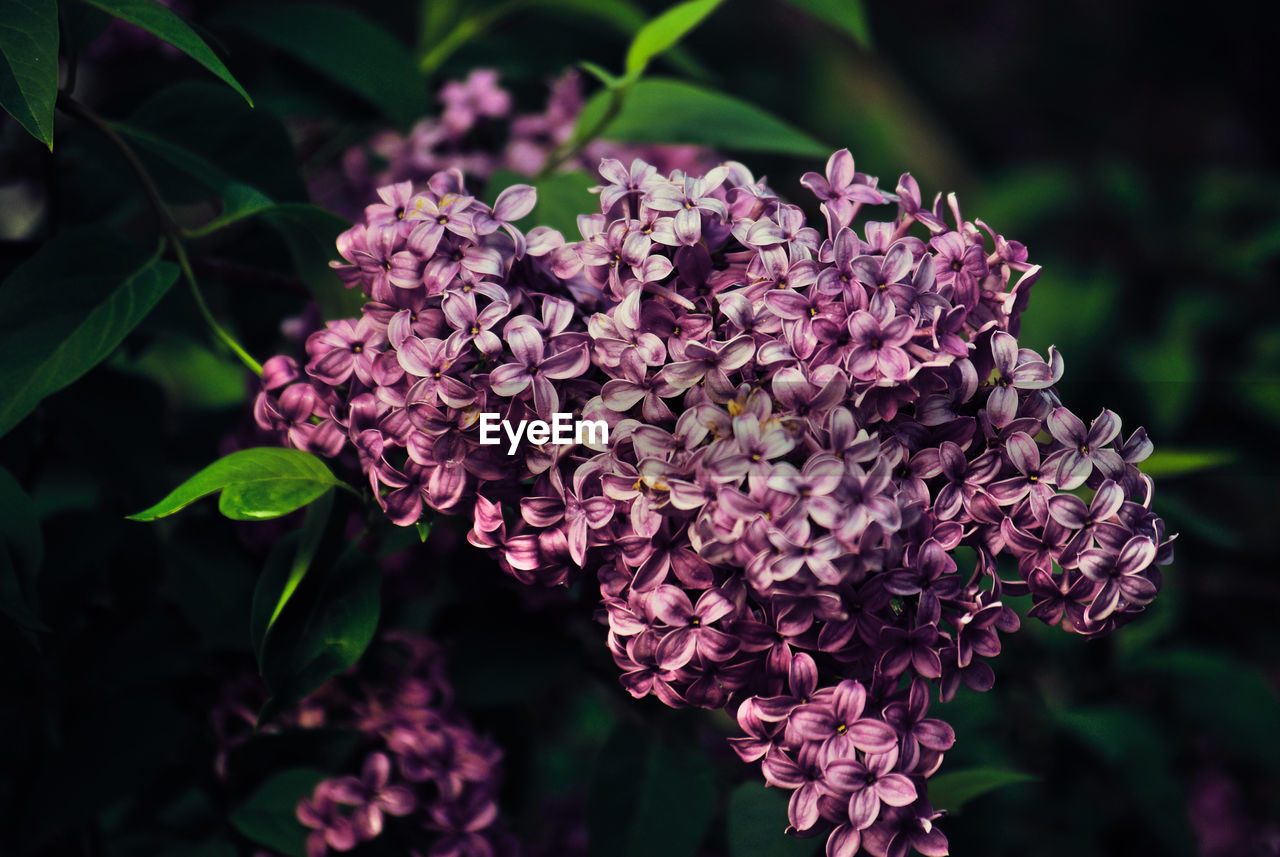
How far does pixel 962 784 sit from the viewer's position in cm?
88

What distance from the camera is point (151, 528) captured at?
99cm

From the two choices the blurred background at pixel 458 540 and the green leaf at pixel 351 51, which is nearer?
the blurred background at pixel 458 540

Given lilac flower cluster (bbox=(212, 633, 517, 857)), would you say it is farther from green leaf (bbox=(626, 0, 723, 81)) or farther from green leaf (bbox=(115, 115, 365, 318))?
green leaf (bbox=(626, 0, 723, 81))

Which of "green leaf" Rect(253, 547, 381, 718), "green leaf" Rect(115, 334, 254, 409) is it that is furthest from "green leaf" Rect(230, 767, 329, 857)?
"green leaf" Rect(115, 334, 254, 409)

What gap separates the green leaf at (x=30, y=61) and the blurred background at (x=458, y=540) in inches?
5.6

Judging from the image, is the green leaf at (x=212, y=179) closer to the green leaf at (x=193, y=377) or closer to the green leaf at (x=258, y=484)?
the green leaf at (x=258, y=484)

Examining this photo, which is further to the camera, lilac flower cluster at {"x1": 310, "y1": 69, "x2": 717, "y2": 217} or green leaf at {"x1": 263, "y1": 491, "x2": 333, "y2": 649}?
lilac flower cluster at {"x1": 310, "y1": 69, "x2": 717, "y2": 217}

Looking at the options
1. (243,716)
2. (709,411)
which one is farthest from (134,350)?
(709,411)

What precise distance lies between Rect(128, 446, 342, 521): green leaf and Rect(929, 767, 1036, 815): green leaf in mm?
579

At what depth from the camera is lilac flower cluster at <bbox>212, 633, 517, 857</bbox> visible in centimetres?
90

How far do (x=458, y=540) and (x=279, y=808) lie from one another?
0.30m

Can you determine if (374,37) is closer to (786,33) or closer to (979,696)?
(979,696)
